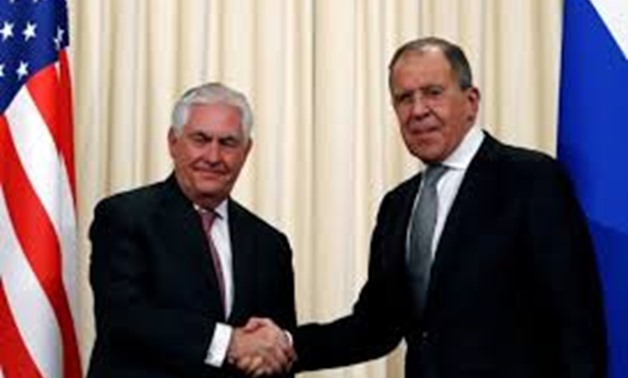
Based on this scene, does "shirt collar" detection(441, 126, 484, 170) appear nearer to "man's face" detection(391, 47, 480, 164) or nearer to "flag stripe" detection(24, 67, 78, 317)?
"man's face" detection(391, 47, 480, 164)

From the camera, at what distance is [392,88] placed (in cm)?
213

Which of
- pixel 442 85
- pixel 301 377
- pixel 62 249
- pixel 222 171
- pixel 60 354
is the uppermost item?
pixel 442 85

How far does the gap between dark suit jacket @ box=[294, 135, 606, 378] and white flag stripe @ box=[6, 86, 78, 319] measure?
0.98 metres

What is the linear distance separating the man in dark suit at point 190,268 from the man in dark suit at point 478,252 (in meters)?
0.33

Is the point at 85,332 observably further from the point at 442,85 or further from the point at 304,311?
the point at 442,85

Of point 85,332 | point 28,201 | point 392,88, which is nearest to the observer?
point 392,88

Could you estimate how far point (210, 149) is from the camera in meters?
2.26

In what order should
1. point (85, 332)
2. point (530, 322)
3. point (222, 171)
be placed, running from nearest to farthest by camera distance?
point (530, 322) < point (222, 171) < point (85, 332)

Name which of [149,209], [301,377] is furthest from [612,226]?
[301,377]

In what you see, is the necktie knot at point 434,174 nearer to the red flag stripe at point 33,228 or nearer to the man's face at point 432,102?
the man's face at point 432,102

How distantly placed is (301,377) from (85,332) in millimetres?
681

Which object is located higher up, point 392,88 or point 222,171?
point 392,88

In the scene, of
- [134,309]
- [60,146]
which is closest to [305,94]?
[60,146]

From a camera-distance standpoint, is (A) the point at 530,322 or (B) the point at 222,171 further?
(B) the point at 222,171
